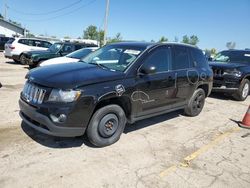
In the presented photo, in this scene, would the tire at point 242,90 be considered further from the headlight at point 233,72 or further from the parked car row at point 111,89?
the parked car row at point 111,89

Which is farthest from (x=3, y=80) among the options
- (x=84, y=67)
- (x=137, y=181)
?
(x=137, y=181)

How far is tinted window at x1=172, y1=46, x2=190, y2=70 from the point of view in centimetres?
566

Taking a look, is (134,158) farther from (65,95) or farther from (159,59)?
(159,59)

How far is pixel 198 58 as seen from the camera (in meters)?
6.60

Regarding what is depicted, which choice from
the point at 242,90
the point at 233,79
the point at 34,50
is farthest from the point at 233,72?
the point at 34,50

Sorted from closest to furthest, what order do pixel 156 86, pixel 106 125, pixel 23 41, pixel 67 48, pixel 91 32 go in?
pixel 106 125 → pixel 156 86 → pixel 67 48 → pixel 23 41 → pixel 91 32

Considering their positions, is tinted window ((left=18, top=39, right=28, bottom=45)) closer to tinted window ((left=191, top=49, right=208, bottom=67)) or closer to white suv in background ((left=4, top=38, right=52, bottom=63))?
white suv in background ((left=4, top=38, right=52, bottom=63))

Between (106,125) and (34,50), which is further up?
(34,50)

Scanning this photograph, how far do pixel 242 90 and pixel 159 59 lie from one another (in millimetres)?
5248

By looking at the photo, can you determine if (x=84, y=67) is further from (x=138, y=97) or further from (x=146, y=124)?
(x=146, y=124)

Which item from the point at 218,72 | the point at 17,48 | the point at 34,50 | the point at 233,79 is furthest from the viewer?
the point at 17,48

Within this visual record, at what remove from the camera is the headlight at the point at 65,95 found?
3834 millimetres

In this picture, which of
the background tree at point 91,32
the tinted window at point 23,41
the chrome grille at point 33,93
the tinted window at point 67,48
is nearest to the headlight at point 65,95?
the chrome grille at point 33,93

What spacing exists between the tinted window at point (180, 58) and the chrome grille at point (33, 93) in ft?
9.44
